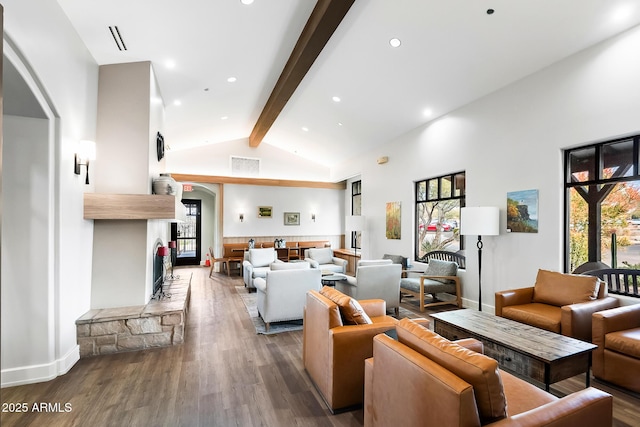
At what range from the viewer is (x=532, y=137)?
4.18 meters

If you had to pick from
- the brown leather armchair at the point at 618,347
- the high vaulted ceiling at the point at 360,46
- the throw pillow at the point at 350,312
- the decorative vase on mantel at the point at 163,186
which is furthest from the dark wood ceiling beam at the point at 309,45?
the brown leather armchair at the point at 618,347

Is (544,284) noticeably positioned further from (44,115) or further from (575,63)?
(44,115)

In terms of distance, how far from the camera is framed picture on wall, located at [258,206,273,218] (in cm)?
970

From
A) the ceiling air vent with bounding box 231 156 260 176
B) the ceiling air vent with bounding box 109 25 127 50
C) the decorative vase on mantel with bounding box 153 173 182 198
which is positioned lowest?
the decorative vase on mantel with bounding box 153 173 182 198

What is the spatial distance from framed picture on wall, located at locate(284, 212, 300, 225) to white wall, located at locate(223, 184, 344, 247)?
10 cm

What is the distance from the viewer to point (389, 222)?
7340 millimetres

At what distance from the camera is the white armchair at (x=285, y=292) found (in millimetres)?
4039

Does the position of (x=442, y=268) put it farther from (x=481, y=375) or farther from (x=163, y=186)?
(x=163, y=186)

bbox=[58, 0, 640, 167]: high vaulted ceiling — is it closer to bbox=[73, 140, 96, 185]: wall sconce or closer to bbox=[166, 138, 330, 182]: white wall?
bbox=[73, 140, 96, 185]: wall sconce

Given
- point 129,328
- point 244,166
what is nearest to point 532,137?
point 129,328

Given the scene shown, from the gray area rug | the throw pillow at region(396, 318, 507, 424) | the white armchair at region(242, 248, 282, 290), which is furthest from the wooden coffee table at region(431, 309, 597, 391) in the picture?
the white armchair at region(242, 248, 282, 290)

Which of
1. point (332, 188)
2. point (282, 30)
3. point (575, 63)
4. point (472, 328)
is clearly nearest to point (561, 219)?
point (575, 63)

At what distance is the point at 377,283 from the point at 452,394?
3.41 m

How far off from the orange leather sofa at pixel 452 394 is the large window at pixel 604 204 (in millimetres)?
2812
